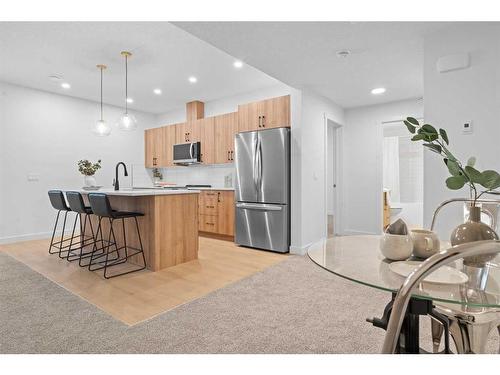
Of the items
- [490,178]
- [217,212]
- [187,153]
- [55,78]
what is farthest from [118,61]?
[490,178]

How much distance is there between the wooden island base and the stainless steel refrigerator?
0.91 meters

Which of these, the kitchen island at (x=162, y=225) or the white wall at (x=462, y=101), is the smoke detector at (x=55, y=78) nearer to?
the kitchen island at (x=162, y=225)

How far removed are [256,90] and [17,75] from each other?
3.68 m

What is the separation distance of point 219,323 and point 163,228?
157cm

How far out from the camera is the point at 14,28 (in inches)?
119

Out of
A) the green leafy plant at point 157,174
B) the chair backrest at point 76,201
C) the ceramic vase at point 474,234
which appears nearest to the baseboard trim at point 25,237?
the chair backrest at point 76,201

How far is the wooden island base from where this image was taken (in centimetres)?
325

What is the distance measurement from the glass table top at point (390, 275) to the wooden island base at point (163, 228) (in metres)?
2.28

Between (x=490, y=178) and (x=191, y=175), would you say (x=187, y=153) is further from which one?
(x=490, y=178)

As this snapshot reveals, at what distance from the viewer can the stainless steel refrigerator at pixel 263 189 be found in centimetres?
404

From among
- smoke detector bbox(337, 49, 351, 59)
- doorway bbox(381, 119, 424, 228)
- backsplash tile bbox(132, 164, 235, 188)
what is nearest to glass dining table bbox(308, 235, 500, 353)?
smoke detector bbox(337, 49, 351, 59)

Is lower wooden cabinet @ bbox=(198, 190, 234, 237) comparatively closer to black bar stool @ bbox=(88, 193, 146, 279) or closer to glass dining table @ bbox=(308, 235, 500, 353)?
black bar stool @ bbox=(88, 193, 146, 279)
